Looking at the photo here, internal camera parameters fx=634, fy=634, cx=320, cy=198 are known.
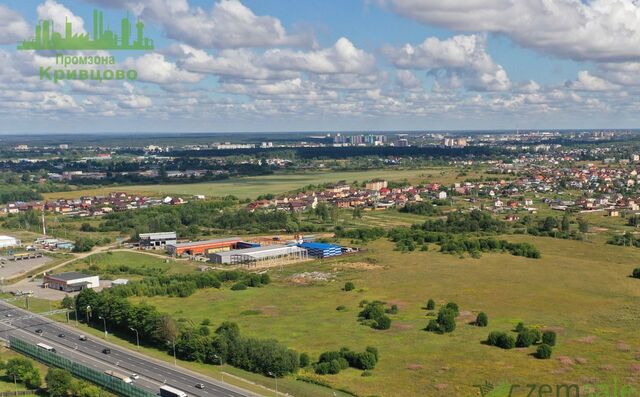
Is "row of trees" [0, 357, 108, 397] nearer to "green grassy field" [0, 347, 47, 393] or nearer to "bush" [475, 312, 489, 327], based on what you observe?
"green grassy field" [0, 347, 47, 393]

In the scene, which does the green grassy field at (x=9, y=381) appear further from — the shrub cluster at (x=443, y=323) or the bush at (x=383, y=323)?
the shrub cluster at (x=443, y=323)

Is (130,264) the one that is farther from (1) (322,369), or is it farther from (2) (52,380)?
(1) (322,369)

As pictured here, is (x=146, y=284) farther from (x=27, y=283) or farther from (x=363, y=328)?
(x=363, y=328)

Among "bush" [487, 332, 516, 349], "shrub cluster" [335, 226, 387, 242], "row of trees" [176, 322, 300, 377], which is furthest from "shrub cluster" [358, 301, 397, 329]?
"shrub cluster" [335, 226, 387, 242]

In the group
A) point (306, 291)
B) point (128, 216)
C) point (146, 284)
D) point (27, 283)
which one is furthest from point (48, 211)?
point (306, 291)

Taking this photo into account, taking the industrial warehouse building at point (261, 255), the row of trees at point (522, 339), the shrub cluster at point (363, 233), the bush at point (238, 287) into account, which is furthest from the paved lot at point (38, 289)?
the row of trees at point (522, 339)

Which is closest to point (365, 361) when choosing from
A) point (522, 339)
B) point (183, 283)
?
point (522, 339)
